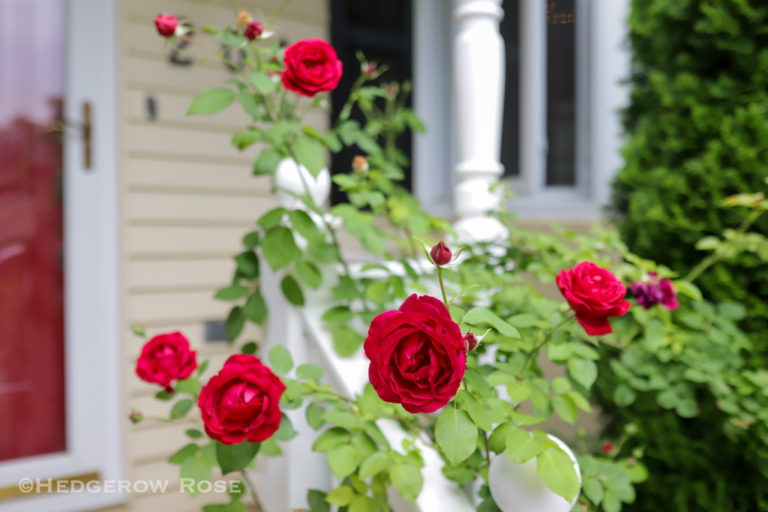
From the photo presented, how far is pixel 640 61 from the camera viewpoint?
1680 millimetres

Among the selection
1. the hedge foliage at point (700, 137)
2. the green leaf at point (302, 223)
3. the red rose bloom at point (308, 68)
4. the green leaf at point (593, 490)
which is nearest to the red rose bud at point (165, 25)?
the red rose bloom at point (308, 68)

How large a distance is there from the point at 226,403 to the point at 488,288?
23.4 inches

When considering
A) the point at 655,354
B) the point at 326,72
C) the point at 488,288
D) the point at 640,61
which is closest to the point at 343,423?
the point at 488,288

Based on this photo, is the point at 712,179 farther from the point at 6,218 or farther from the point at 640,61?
the point at 6,218

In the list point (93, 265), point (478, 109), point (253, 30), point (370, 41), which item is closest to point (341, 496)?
point (253, 30)

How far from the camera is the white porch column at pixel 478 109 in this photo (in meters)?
1.33

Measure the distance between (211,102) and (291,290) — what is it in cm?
40

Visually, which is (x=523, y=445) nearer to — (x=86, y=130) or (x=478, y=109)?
(x=478, y=109)

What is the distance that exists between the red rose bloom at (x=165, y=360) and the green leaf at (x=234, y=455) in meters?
0.22

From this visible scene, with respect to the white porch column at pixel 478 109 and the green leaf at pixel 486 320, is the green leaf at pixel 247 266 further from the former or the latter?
the green leaf at pixel 486 320

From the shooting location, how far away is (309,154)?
3.02 ft

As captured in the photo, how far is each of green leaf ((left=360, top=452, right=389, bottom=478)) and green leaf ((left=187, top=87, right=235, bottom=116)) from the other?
0.64 m

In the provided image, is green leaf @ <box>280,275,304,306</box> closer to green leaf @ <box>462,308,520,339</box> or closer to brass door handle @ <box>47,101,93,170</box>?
green leaf @ <box>462,308,520,339</box>

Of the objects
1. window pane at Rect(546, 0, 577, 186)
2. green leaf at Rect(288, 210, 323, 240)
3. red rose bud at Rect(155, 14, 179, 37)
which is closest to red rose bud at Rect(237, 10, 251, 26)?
red rose bud at Rect(155, 14, 179, 37)
